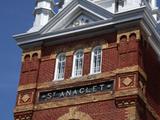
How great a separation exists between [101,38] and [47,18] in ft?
14.7

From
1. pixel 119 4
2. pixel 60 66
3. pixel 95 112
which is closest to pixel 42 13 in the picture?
pixel 60 66

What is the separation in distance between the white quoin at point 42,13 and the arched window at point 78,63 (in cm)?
325

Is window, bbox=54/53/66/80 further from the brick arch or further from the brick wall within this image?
the brick arch

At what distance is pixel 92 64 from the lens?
30891mm

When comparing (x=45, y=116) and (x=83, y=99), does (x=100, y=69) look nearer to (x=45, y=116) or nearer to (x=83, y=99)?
(x=83, y=99)

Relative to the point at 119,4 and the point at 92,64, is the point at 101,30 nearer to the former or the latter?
the point at 119,4

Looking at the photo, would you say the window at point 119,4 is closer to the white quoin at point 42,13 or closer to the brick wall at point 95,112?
the white quoin at point 42,13

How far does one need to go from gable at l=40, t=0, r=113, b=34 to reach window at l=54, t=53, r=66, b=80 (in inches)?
68.9

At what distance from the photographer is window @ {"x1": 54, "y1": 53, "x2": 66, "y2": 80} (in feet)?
103

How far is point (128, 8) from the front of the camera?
101 feet

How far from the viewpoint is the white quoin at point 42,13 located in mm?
33688

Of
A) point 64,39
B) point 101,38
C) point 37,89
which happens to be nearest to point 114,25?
point 101,38

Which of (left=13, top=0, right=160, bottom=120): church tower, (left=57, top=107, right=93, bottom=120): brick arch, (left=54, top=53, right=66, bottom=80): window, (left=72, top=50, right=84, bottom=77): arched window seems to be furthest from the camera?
(left=54, top=53, right=66, bottom=80): window

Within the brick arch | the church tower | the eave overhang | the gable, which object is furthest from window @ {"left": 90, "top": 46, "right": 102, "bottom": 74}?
the brick arch
